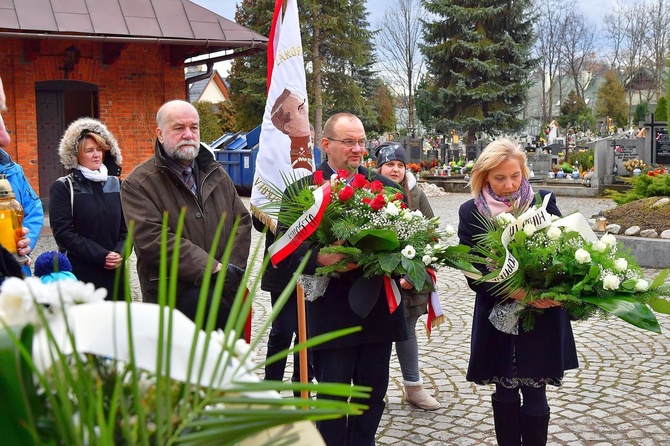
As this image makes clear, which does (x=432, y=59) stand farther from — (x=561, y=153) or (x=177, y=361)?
(x=177, y=361)

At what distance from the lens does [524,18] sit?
39375 mm

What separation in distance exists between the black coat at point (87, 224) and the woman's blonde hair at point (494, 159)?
2482mm

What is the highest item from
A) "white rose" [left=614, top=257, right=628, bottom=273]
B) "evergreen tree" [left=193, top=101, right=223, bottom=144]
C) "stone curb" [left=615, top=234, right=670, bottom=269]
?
"evergreen tree" [left=193, top=101, right=223, bottom=144]

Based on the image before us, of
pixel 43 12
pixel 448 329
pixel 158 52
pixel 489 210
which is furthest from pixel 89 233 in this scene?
pixel 158 52

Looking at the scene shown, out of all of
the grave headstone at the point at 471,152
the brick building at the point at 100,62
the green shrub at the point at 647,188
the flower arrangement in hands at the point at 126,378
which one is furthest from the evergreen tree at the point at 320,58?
the flower arrangement in hands at the point at 126,378

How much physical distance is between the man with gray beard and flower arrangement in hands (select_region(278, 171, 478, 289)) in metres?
0.54

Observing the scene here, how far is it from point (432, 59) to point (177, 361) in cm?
4028

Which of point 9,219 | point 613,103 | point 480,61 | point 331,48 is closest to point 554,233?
point 9,219

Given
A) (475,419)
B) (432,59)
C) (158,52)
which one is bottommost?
(475,419)

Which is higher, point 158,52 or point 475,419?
point 158,52

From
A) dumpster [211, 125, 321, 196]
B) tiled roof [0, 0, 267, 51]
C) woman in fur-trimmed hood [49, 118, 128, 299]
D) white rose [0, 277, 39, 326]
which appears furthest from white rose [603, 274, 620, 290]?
dumpster [211, 125, 321, 196]

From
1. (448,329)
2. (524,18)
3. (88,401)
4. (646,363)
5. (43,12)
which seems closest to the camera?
(88,401)

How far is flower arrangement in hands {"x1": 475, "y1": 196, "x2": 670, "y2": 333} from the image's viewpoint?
11.0ft

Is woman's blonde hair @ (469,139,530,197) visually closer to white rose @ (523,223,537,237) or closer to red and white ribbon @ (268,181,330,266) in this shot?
white rose @ (523,223,537,237)
